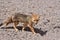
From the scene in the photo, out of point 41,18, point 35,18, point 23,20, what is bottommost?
point 41,18

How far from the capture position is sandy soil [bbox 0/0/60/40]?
29.0 feet

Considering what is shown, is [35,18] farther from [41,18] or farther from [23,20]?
[41,18]

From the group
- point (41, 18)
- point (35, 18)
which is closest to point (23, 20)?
point (35, 18)

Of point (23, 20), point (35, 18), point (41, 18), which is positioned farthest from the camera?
point (41, 18)

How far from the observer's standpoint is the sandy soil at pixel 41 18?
29.0ft

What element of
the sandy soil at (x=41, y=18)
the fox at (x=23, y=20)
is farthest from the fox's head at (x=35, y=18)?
the sandy soil at (x=41, y=18)

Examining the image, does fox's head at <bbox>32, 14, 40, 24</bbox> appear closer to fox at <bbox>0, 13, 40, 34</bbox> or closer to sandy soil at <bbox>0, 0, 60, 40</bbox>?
fox at <bbox>0, 13, 40, 34</bbox>

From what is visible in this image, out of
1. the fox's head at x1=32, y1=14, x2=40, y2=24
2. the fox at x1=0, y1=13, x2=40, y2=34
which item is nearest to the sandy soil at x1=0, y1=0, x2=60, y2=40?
the fox at x1=0, y1=13, x2=40, y2=34

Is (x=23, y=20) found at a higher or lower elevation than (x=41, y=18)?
higher

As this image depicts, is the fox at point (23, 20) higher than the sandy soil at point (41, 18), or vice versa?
the fox at point (23, 20)

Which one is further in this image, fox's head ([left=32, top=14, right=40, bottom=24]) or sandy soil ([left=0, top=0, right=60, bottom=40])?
sandy soil ([left=0, top=0, right=60, bottom=40])

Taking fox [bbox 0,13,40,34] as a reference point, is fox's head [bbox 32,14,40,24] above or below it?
above

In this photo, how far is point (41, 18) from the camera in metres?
10.2

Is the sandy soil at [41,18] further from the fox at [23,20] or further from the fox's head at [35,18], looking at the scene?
the fox's head at [35,18]
